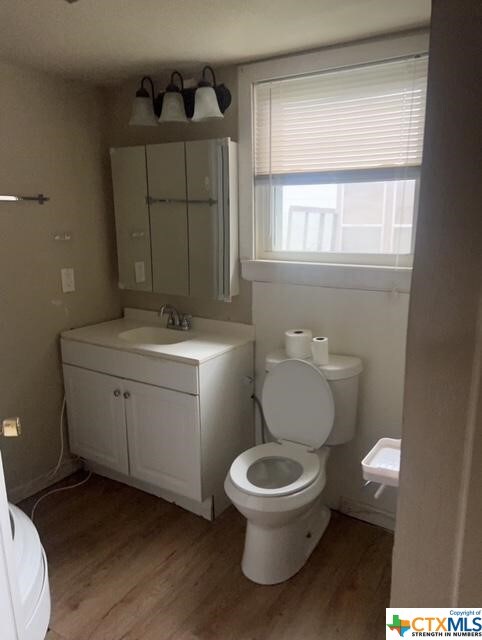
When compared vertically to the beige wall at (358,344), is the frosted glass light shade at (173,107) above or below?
above

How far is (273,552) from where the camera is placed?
1884mm

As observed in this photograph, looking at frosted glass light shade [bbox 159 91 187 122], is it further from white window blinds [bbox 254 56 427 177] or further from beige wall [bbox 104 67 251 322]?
white window blinds [bbox 254 56 427 177]

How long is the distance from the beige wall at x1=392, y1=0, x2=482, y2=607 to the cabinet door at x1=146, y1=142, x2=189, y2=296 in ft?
6.33

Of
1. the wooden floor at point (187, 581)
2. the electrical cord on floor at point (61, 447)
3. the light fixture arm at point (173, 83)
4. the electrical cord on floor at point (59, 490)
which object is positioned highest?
the light fixture arm at point (173, 83)

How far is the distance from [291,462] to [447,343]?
1.59m

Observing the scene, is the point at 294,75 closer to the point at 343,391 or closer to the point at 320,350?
the point at 320,350

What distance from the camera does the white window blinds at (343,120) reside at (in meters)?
1.86

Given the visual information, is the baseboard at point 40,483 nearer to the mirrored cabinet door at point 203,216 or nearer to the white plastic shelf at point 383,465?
the mirrored cabinet door at point 203,216

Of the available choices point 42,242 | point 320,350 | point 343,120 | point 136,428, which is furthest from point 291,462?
point 42,242

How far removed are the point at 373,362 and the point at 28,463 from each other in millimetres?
1871

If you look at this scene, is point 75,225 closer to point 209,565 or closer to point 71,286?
point 71,286

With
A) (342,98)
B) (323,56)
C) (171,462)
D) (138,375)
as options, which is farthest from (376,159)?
(171,462)

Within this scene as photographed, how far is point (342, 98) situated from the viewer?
200 cm

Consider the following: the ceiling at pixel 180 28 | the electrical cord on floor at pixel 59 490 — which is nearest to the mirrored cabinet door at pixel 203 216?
the ceiling at pixel 180 28
